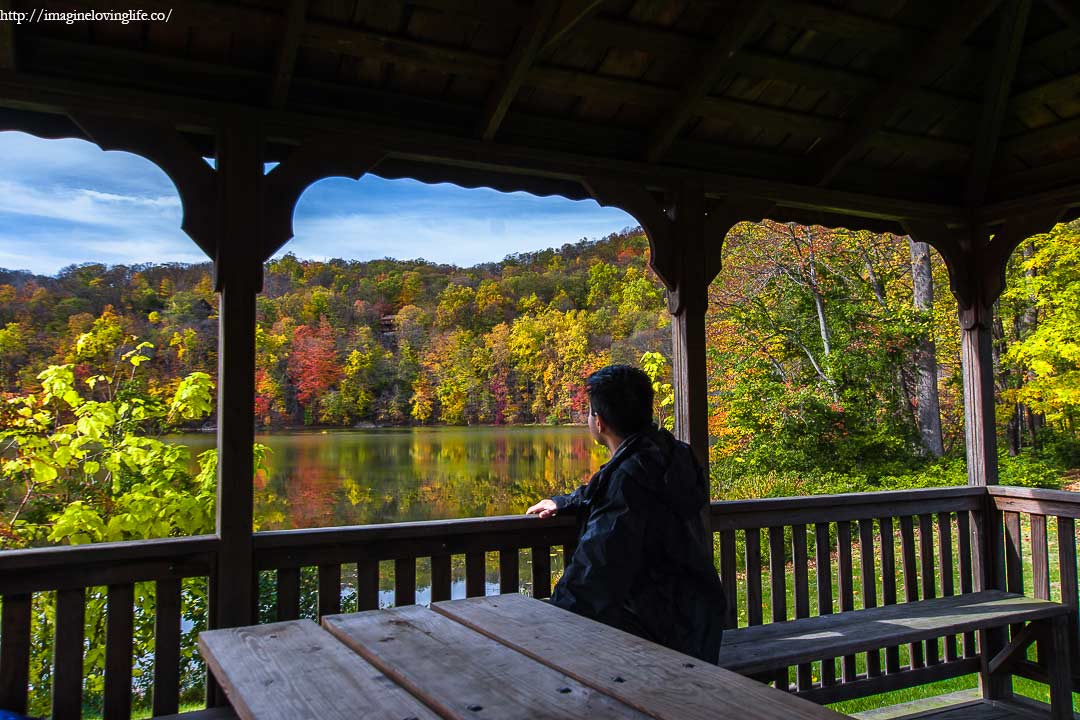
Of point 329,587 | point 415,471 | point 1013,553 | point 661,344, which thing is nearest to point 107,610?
point 329,587

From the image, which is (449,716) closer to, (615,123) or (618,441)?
(618,441)

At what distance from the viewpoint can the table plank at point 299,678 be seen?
47.8 inches

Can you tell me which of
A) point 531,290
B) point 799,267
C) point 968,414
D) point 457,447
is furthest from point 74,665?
point 531,290

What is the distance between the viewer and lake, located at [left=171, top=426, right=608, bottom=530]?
10.6m

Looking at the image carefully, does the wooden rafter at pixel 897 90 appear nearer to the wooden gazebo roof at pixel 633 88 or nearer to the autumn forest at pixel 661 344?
the wooden gazebo roof at pixel 633 88

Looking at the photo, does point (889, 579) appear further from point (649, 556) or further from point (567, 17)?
point (567, 17)

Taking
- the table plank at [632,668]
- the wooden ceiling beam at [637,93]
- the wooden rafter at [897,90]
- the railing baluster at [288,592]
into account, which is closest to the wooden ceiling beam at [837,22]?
the wooden rafter at [897,90]

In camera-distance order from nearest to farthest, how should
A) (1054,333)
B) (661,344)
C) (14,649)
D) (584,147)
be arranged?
(14,649)
(584,147)
(1054,333)
(661,344)

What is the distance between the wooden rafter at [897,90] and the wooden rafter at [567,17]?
1.58 meters

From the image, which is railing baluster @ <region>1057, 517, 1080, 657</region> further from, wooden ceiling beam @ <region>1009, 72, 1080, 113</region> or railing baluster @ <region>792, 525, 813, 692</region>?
wooden ceiling beam @ <region>1009, 72, 1080, 113</region>

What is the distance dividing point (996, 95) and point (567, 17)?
96.0 inches

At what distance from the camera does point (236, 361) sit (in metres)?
2.66

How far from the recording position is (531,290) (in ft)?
46.1

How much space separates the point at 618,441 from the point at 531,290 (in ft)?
38.8
